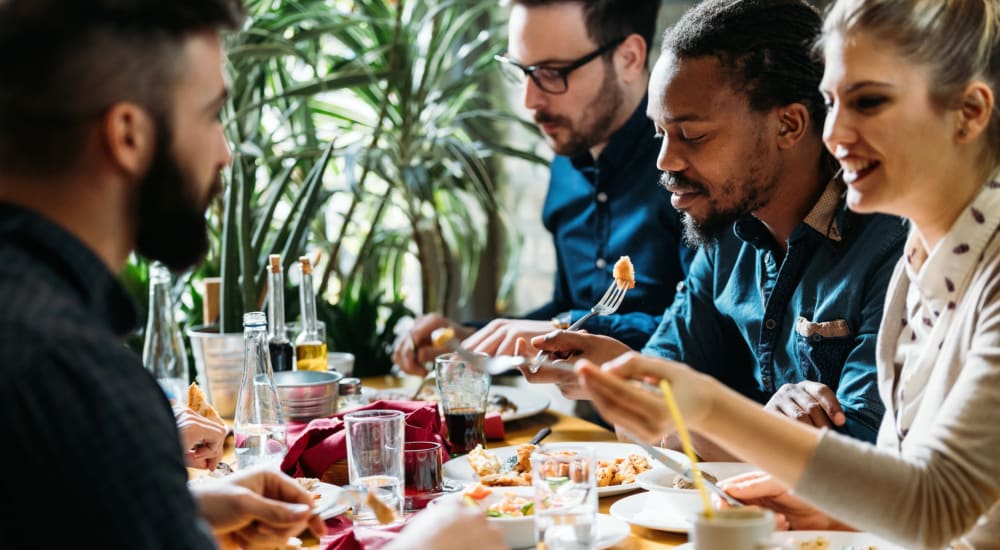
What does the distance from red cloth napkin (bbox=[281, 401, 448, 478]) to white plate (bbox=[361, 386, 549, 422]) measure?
34cm

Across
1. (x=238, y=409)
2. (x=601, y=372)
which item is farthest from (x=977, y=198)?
(x=238, y=409)

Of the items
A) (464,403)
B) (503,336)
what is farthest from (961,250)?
(503,336)

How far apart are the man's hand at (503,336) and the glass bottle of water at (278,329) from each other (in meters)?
0.37

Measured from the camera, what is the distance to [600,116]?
297 cm

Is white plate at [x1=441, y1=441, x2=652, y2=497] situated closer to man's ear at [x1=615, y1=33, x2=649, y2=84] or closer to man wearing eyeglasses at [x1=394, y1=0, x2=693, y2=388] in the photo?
man wearing eyeglasses at [x1=394, y1=0, x2=693, y2=388]

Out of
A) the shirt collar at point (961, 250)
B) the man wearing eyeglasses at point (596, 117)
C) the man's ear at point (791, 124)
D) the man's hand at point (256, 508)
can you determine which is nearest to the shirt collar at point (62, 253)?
the man's hand at point (256, 508)

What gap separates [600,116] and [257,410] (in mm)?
1531

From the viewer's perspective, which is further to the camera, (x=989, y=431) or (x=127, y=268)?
(x=127, y=268)

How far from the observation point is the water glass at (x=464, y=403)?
1.89 metres

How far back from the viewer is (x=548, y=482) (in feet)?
4.14

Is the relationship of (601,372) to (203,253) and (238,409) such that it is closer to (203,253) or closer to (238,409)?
(203,253)

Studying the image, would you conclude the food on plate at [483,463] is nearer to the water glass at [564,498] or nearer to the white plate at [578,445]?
the white plate at [578,445]

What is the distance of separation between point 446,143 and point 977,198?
2.35 metres

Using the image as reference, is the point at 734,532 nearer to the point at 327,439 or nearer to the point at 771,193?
the point at 327,439
